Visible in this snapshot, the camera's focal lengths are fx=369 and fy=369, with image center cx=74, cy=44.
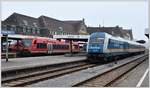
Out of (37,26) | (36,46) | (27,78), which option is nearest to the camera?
(27,78)

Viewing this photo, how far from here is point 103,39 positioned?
33.6 metres

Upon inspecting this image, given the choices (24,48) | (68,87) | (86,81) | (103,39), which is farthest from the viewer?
(24,48)

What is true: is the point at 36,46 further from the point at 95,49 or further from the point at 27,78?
the point at 27,78

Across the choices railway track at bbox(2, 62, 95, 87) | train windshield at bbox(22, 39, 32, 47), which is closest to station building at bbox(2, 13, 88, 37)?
train windshield at bbox(22, 39, 32, 47)

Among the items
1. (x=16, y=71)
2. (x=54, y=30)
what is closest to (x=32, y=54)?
(x=16, y=71)

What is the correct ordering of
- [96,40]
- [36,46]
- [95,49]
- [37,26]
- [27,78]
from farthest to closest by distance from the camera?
[37,26]
[36,46]
[96,40]
[95,49]
[27,78]

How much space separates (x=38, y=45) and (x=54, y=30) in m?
57.9

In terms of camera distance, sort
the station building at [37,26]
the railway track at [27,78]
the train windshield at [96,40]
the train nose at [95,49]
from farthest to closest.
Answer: the station building at [37,26], the train windshield at [96,40], the train nose at [95,49], the railway track at [27,78]

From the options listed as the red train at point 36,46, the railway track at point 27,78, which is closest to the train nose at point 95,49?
the railway track at point 27,78

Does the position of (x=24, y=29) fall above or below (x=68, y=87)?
above

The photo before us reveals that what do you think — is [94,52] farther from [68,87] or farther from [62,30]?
[62,30]

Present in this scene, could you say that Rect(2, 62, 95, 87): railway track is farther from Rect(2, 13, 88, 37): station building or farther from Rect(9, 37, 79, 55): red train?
Rect(2, 13, 88, 37): station building

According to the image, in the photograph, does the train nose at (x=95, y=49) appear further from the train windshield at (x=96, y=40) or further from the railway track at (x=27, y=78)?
the railway track at (x=27, y=78)

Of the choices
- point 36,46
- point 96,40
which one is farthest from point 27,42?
point 96,40
